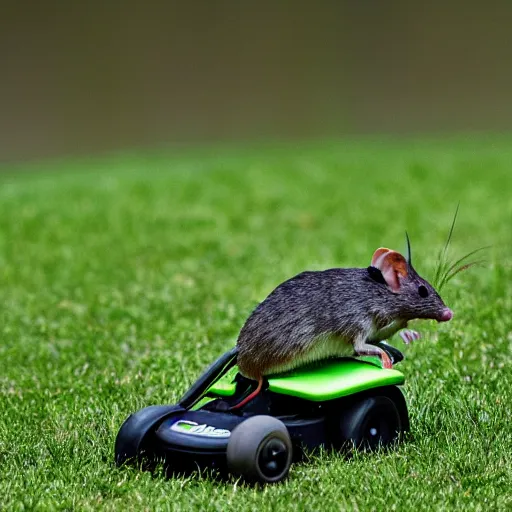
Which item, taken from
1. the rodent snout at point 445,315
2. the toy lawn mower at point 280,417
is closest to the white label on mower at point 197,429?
the toy lawn mower at point 280,417

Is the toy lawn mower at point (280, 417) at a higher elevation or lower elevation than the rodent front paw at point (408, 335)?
lower

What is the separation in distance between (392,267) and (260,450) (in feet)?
3.16

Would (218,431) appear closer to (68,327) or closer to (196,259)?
(68,327)

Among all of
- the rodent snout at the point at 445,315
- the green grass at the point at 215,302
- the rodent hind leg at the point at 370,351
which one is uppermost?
the rodent snout at the point at 445,315

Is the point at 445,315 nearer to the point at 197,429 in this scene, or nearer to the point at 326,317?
the point at 326,317

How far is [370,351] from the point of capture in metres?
3.90

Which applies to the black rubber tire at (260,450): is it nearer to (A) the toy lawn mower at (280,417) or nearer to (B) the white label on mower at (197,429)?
(A) the toy lawn mower at (280,417)

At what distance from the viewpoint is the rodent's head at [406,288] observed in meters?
3.97

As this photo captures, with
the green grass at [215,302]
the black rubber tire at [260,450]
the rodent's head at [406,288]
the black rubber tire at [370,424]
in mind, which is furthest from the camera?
the rodent's head at [406,288]

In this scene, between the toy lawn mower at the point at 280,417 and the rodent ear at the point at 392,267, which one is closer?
the toy lawn mower at the point at 280,417

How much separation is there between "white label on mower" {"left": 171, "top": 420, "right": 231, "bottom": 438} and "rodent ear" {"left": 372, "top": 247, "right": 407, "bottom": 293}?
2.93 ft

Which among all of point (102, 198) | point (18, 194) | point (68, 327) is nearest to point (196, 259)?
point (68, 327)

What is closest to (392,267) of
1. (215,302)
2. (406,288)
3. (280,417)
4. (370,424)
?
(406,288)

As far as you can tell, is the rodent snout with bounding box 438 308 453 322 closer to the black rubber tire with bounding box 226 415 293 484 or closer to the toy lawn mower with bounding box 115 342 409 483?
the toy lawn mower with bounding box 115 342 409 483
